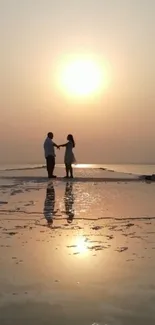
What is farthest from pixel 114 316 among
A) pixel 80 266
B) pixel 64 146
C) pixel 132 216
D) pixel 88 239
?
pixel 64 146

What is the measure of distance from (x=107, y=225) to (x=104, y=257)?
2.76 m

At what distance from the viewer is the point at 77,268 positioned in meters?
5.32

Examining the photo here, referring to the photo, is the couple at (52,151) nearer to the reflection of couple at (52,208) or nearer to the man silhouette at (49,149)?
the man silhouette at (49,149)

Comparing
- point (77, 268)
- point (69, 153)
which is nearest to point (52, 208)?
point (77, 268)

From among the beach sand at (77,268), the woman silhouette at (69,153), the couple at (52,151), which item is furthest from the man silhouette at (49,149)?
the beach sand at (77,268)

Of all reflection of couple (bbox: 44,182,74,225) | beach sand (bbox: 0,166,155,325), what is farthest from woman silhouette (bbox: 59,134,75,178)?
beach sand (bbox: 0,166,155,325)

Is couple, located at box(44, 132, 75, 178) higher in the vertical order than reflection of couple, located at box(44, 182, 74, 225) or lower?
higher

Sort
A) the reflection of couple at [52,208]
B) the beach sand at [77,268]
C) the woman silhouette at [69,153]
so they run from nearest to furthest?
the beach sand at [77,268]
the reflection of couple at [52,208]
the woman silhouette at [69,153]

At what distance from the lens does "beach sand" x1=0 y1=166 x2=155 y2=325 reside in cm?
387

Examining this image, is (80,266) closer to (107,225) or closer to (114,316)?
(114,316)

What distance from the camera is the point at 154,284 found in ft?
15.4

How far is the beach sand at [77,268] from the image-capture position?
12.7 feet

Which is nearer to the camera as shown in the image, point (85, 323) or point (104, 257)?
point (85, 323)

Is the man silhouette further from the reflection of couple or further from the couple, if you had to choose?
the reflection of couple
